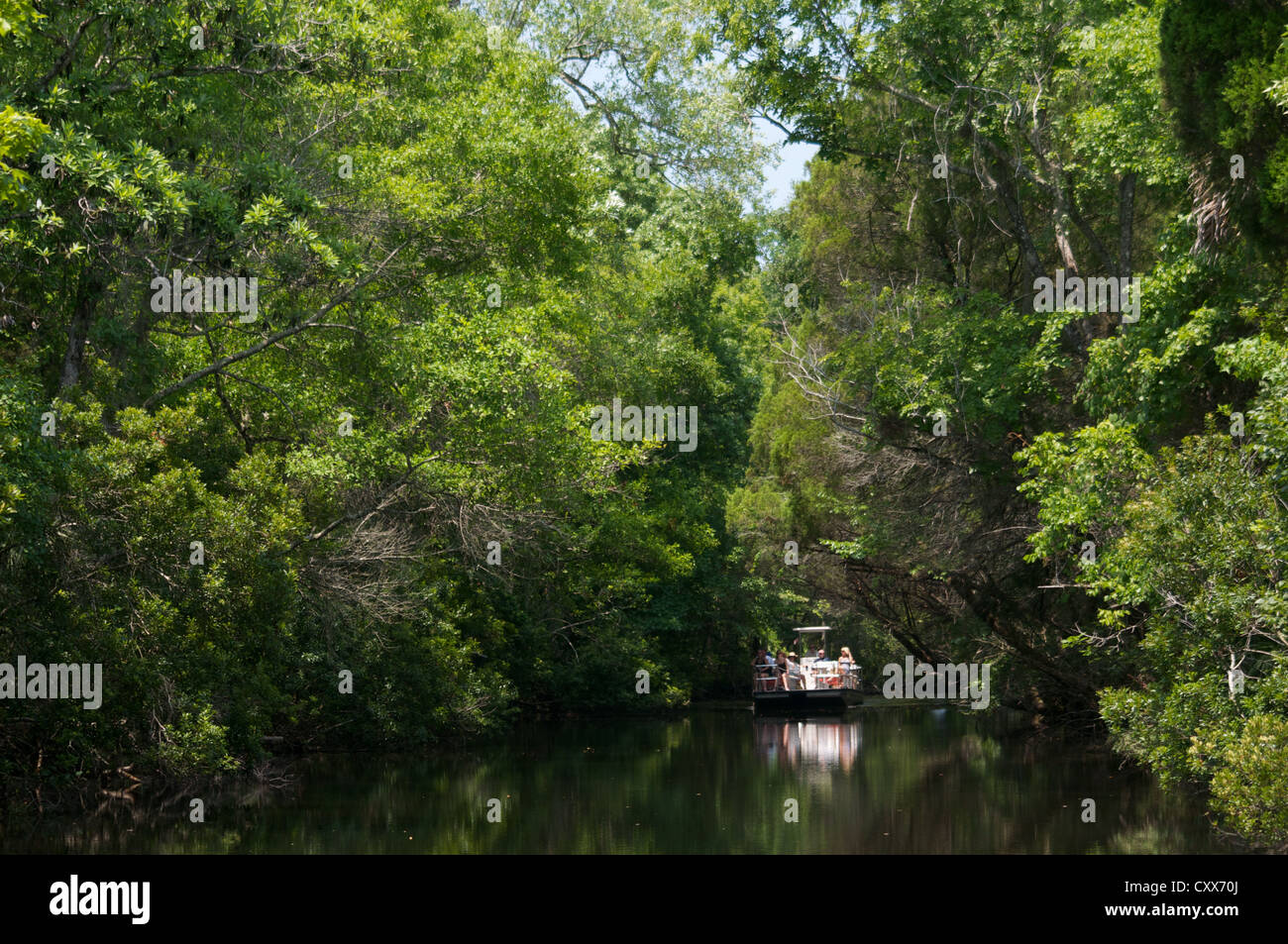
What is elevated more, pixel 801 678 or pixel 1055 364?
pixel 1055 364

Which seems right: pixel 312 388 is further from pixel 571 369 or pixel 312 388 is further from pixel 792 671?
pixel 792 671

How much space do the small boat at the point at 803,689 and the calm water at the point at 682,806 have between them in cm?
1002

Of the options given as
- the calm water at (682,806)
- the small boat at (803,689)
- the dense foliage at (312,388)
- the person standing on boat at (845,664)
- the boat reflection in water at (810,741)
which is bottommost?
the boat reflection in water at (810,741)

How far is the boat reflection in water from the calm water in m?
0.18

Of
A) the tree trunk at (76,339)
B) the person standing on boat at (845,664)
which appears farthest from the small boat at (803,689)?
the tree trunk at (76,339)

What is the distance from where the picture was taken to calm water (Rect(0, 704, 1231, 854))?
1427cm

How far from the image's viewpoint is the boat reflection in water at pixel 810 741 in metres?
24.4

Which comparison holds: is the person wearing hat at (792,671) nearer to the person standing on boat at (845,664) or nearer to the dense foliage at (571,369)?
the person standing on boat at (845,664)

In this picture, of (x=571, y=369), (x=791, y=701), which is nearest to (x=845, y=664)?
(x=791, y=701)

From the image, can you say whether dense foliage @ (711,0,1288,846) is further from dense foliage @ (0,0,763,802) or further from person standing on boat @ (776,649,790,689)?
dense foliage @ (0,0,763,802)

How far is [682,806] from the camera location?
Result: 690 inches

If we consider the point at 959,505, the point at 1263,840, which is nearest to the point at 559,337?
the point at 959,505

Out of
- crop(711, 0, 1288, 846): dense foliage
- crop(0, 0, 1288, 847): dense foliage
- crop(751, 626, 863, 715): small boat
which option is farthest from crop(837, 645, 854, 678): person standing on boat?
crop(711, 0, 1288, 846): dense foliage

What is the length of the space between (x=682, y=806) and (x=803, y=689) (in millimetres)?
20676
